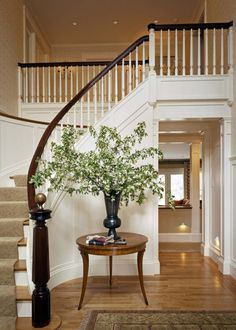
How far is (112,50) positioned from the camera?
816 cm

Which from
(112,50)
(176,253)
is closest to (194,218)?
(176,253)

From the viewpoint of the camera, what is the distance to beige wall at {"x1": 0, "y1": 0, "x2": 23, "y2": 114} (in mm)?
4996

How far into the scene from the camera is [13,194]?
150 inches

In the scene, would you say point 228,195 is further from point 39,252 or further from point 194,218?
point 39,252

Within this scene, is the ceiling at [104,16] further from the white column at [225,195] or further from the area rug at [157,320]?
the area rug at [157,320]

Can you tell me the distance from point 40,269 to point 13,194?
1509mm

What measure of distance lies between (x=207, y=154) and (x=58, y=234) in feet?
9.69

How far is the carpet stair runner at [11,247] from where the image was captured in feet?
8.61

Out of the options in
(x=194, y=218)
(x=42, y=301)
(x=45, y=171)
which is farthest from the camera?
(x=194, y=218)

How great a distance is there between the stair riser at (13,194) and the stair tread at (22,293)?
1270mm

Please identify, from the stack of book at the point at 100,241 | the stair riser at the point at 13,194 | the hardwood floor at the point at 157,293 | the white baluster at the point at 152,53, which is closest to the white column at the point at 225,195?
the hardwood floor at the point at 157,293

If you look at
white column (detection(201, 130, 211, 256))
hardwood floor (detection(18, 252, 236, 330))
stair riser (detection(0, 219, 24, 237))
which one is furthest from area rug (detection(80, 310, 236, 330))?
white column (detection(201, 130, 211, 256))

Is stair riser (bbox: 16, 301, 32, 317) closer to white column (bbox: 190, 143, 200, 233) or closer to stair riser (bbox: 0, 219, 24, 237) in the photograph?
stair riser (bbox: 0, 219, 24, 237)

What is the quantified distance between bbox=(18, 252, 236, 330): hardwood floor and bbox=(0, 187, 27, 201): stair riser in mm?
1258
